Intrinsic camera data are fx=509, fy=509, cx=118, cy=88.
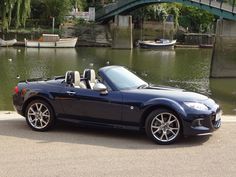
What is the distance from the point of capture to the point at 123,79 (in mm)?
9078

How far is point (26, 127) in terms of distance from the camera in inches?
372

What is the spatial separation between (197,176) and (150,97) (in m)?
2.27

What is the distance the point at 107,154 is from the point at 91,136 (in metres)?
1.35

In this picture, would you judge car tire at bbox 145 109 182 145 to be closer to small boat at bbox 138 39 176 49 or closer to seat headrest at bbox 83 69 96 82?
seat headrest at bbox 83 69 96 82

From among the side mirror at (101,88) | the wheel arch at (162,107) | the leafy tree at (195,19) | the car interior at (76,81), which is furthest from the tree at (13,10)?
the leafy tree at (195,19)

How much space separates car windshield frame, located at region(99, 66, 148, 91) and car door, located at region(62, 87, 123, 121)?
217mm

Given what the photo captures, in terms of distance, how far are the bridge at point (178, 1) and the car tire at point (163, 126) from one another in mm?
28659

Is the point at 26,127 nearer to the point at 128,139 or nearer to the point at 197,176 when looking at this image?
the point at 128,139

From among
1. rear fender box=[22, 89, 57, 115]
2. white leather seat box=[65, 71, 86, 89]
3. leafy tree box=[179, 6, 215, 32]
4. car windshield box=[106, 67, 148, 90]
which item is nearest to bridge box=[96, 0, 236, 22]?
leafy tree box=[179, 6, 215, 32]

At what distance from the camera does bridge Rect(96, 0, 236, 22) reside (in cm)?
3659

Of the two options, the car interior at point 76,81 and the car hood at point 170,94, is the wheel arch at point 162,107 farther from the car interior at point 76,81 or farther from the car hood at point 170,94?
the car interior at point 76,81

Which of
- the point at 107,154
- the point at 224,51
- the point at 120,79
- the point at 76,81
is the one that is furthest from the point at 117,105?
the point at 224,51

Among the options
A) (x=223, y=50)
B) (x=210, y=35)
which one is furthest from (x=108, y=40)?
(x=223, y=50)

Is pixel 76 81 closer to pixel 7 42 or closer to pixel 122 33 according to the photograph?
pixel 7 42
